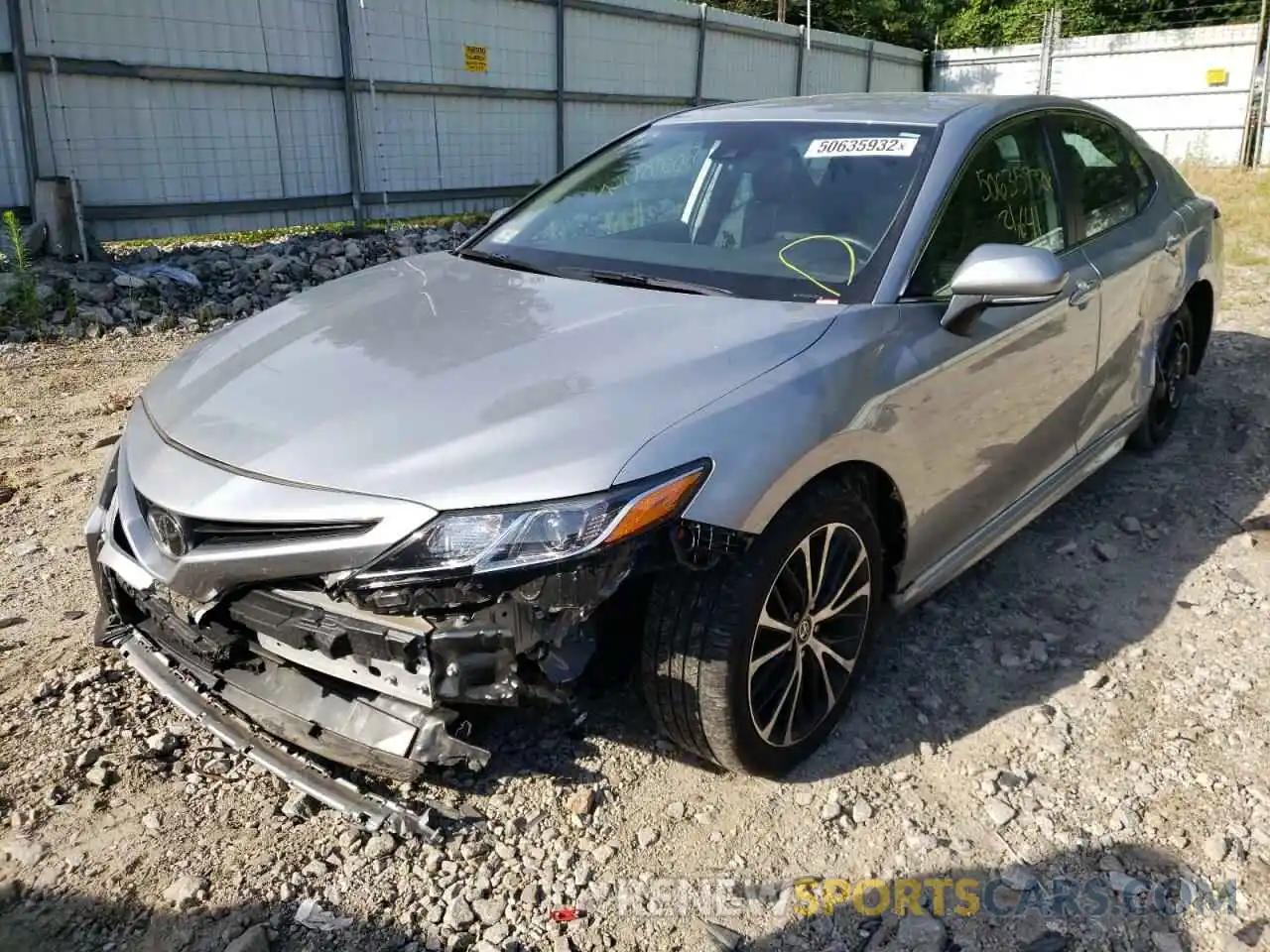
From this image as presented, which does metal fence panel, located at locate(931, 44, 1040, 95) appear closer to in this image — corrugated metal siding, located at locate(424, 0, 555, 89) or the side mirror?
corrugated metal siding, located at locate(424, 0, 555, 89)

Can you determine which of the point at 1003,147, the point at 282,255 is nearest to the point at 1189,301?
the point at 1003,147

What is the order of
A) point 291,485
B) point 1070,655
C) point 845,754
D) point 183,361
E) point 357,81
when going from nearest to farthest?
point 291,485 < point 845,754 < point 183,361 < point 1070,655 < point 357,81

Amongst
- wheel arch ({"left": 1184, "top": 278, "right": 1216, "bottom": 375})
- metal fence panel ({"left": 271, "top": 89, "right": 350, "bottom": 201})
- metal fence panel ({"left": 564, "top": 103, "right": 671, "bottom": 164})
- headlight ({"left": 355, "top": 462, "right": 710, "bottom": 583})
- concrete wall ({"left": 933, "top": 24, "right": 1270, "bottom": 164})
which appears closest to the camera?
headlight ({"left": 355, "top": 462, "right": 710, "bottom": 583})

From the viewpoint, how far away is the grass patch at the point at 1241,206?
10500 mm

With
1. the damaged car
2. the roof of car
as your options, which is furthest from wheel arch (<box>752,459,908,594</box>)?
the roof of car

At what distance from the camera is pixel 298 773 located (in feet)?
7.86

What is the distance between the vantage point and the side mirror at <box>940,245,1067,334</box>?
270cm

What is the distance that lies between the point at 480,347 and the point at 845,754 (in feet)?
4.74

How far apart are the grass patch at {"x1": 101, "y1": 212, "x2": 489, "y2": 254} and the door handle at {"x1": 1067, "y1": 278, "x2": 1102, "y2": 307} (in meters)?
7.20

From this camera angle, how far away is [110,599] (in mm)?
2646

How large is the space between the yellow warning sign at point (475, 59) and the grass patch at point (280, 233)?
1552 millimetres

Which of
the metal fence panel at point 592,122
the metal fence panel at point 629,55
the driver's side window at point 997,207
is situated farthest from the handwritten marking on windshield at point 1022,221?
the metal fence panel at point 629,55

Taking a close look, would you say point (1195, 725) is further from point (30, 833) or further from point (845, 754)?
point (30, 833)

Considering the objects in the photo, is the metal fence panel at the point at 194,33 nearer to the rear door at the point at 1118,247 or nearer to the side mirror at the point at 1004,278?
the rear door at the point at 1118,247
